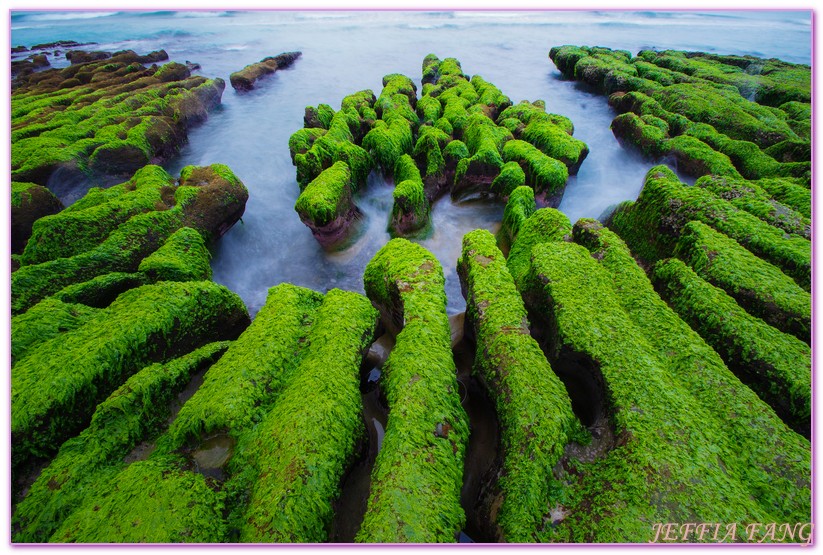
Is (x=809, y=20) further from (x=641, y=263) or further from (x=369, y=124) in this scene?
(x=369, y=124)

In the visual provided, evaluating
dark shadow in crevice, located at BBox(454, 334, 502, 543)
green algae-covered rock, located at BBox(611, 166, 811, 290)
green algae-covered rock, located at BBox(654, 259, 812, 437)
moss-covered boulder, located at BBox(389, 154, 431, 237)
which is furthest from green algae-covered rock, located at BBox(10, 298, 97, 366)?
green algae-covered rock, located at BBox(611, 166, 811, 290)

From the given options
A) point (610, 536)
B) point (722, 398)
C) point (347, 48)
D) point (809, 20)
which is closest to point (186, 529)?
point (610, 536)

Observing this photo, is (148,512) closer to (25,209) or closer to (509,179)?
(25,209)

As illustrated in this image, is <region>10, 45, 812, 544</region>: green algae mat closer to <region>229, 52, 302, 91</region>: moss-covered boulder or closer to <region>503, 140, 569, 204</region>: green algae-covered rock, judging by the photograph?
<region>503, 140, 569, 204</region>: green algae-covered rock

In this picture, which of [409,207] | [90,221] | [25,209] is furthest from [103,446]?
Result: [25,209]

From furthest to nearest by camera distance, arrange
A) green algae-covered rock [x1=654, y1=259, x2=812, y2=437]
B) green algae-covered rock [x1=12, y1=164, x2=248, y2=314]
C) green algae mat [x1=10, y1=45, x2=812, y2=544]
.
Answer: green algae-covered rock [x1=12, y1=164, x2=248, y2=314] < green algae-covered rock [x1=654, y1=259, x2=812, y2=437] < green algae mat [x1=10, y1=45, x2=812, y2=544]

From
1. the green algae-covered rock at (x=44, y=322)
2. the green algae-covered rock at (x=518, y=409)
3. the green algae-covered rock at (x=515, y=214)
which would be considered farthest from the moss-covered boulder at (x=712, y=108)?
the green algae-covered rock at (x=44, y=322)

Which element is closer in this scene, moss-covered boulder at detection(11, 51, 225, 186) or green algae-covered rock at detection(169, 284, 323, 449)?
green algae-covered rock at detection(169, 284, 323, 449)

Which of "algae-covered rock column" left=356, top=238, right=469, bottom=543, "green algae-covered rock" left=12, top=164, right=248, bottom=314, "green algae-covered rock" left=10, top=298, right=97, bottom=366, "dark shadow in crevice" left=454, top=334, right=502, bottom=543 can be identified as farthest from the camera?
"green algae-covered rock" left=12, top=164, right=248, bottom=314
